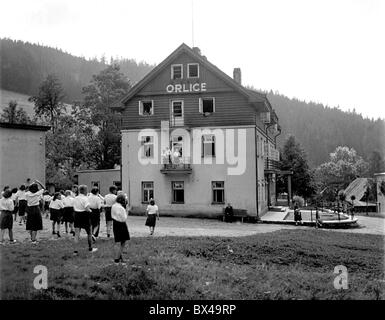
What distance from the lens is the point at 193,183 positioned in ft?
98.1

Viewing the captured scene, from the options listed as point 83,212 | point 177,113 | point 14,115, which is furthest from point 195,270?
point 14,115

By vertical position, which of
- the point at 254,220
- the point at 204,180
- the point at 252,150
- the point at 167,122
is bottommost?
the point at 254,220

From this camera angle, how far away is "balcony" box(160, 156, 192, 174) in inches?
1164

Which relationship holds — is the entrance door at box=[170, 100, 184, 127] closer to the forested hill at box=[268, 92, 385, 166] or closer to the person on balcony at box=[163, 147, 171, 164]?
the person on balcony at box=[163, 147, 171, 164]

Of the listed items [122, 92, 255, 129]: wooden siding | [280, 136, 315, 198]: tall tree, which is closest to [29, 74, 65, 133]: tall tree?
[122, 92, 255, 129]: wooden siding

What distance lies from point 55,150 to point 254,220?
26.3 metres

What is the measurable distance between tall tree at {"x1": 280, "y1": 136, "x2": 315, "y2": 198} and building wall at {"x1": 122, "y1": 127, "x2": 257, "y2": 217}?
3081cm

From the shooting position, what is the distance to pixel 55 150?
45.3 metres

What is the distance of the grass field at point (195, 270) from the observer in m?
8.17

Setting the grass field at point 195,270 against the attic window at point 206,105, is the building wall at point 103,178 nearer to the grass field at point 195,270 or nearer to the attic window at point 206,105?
the attic window at point 206,105

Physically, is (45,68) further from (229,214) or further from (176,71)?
(229,214)
